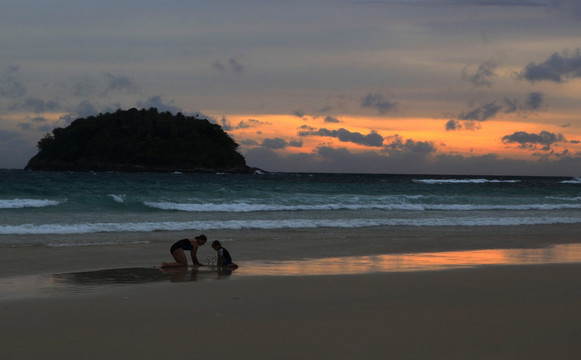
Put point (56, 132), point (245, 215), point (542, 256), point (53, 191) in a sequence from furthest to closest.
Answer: point (56, 132) < point (53, 191) < point (245, 215) < point (542, 256)

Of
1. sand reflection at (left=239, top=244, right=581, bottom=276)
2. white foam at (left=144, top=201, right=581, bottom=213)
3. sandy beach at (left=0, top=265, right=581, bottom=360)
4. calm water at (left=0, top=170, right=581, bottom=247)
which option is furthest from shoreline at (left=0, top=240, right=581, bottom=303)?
white foam at (left=144, top=201, right=581, bottom=213)

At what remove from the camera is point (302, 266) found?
1122cm

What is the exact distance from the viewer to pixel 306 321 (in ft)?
21.4

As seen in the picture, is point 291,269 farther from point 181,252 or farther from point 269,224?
point 269,224

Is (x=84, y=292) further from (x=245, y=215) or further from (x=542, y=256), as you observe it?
(x=245, y=215)

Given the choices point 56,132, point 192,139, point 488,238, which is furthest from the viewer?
point 56,132

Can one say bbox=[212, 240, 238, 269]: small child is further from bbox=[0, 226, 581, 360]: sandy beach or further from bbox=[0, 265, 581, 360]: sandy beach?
bbox=[0, 265, 581, 360]: sandy beach

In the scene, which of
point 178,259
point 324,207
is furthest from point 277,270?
point 324,207

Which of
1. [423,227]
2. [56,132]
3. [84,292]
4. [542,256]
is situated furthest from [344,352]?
[56,132]

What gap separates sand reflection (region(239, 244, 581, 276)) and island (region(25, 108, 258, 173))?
91340 mm

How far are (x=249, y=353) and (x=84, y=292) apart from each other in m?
3.81

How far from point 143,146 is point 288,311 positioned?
105 metres

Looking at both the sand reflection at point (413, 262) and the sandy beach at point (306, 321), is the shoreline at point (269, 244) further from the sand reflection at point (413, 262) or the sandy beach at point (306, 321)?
the sandy beach at point (306, 321)

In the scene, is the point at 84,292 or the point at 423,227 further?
the point at 423,227
